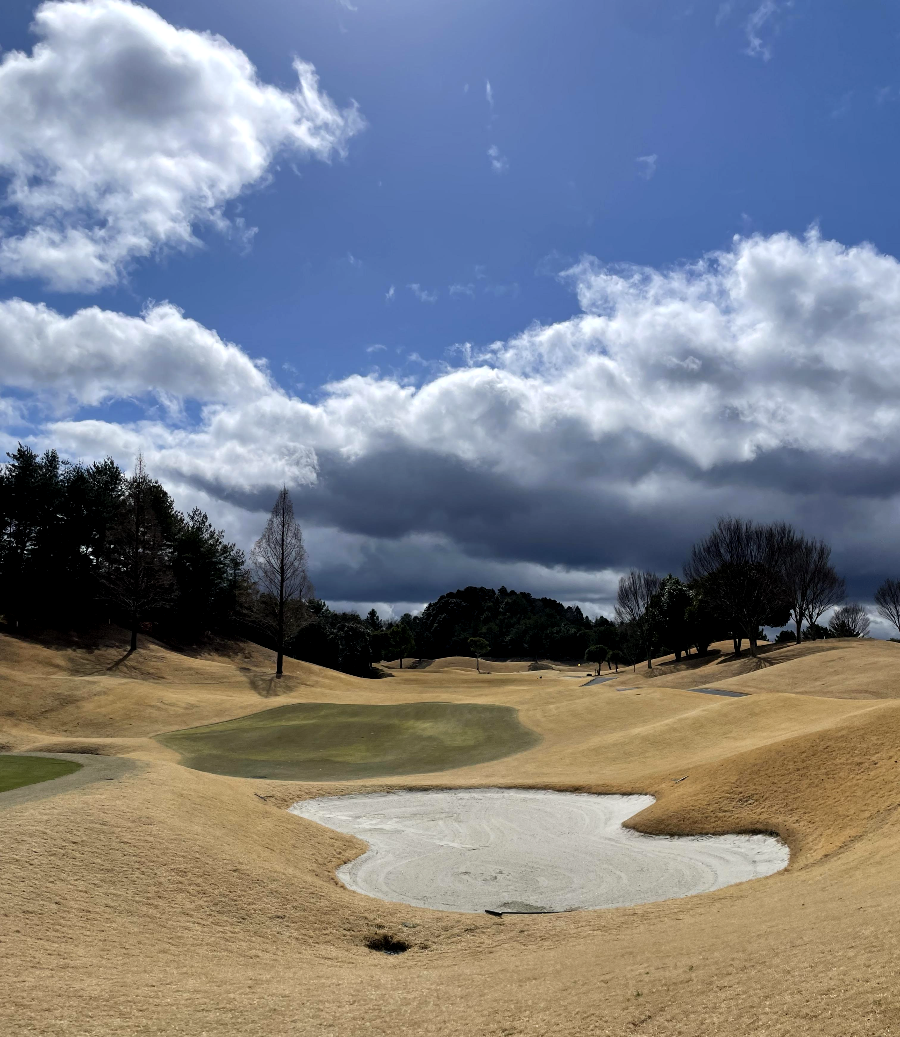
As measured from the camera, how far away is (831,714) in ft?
87.2

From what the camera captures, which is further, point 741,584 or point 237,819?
point 741,584

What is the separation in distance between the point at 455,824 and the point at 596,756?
9671mm

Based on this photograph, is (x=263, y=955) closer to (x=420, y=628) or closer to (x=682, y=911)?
(x=682, y=911)

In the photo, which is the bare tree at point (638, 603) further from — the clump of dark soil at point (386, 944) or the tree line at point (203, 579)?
the clump of dark soil at point (386, 944)

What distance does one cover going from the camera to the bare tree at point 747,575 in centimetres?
6281

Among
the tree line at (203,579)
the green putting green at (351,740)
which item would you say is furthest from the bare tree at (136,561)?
the green putting green at (351,740)

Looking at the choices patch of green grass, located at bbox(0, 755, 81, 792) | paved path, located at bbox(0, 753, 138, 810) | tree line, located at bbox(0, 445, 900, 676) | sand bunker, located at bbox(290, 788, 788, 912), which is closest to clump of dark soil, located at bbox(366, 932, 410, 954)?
sand bunker, located at bbox(290, 788, 788, 912)

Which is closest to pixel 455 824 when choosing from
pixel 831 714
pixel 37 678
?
pixel 831 714

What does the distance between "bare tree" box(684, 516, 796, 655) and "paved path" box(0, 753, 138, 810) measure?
170ft

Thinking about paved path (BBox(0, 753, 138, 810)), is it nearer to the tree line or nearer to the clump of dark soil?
the clump of dark soil

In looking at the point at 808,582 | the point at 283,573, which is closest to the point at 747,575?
the point at 808,582

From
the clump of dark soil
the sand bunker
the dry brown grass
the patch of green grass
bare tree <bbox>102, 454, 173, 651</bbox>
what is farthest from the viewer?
bare tree <bbox>102, 454, 173, 651</bbox>

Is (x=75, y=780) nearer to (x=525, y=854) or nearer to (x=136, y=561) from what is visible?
(x=525, y=854)

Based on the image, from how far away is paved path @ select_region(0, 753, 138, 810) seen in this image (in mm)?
14711
